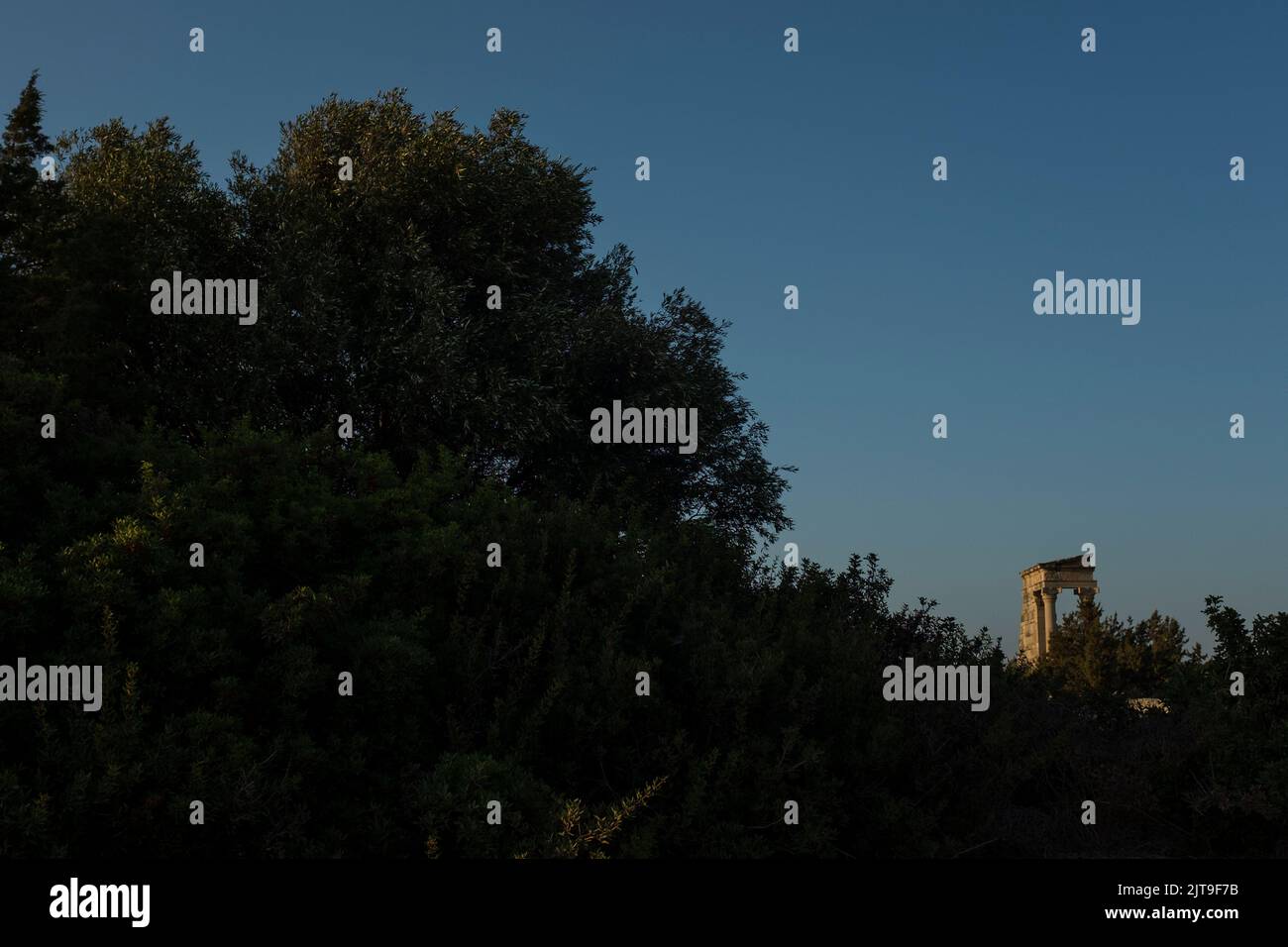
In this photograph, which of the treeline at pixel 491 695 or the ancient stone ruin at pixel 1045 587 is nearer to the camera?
the treeline at pixel 491 695

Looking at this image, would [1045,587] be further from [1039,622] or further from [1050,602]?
[1039,622]

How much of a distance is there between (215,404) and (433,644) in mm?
17944

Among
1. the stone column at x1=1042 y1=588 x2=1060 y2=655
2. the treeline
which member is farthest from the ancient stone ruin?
the treeline

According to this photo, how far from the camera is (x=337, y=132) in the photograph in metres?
29.4

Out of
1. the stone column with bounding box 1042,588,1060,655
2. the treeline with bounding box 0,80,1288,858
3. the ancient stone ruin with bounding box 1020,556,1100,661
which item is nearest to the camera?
the treeline with bounding box 0,80,1288,858

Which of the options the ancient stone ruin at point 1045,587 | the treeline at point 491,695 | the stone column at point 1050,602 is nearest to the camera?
the treeline at point 491,695

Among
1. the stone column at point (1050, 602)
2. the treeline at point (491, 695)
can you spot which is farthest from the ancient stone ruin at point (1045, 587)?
the treeline at point (491, 695)

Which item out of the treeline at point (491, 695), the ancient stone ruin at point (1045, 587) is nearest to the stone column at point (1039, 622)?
the ancient stone ruin at point (1045, 587)

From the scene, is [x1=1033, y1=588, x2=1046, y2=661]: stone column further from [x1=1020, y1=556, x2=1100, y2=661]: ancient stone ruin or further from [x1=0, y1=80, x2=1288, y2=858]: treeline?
[x1=0, y1=80, x2=1288, y2=858]: treeline

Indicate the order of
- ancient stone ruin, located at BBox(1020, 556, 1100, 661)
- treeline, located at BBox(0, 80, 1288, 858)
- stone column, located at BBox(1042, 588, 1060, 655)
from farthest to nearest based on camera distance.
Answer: stone column, located at BBox(1042, 588, 1060, 655), ancient stone ruin, located at BBox(1020, 556, 1100, 661), treeline, located at BBox(0, 80, 1288, 858)

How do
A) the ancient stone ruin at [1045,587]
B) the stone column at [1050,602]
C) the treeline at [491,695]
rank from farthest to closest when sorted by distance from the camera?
1. the stone column at [1050,602]
2. the ancient stone ruin at [1045,587]
3. the treeline at [491,695]

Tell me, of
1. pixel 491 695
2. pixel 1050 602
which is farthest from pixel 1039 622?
pixel 491 695

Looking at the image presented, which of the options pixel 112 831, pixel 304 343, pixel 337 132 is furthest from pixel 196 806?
pixel 337 132

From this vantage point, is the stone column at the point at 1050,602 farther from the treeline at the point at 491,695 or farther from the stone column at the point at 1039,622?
the treeline at the point at 491,695
